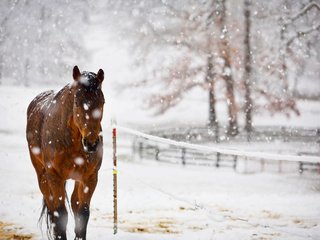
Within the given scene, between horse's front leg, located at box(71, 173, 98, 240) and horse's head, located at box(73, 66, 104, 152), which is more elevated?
horse's head, located at box(73, 66, 104, 152)

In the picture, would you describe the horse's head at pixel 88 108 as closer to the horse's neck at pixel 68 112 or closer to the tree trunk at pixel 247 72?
the horse's neck at pixel 68 112

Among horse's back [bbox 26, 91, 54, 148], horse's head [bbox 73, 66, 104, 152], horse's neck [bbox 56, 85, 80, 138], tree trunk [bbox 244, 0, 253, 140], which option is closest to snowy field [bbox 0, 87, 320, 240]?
horse's back [bbox 26, 91, 54, 148]

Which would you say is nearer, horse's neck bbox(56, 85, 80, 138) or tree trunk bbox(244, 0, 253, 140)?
horse's neck bbox(56, 85, 80, 138)

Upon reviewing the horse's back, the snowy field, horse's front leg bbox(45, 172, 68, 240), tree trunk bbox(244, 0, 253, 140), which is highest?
tree trunk bbox(244, 0, 253, 140)

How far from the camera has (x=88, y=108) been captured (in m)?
4.08

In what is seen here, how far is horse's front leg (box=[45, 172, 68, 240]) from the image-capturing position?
4785 millimetres

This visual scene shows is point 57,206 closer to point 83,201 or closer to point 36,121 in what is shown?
point 83,201

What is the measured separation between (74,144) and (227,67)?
59.0 ft

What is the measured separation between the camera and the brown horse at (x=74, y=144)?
4141 mm

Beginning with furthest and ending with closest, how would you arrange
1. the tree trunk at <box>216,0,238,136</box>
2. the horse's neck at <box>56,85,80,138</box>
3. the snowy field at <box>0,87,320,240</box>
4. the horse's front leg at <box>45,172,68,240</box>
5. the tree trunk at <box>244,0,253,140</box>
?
1. the tree trunk at <box>216,0,238,136</box>
2. the tree trunk at <box>244,0,253,140</box>
3. the snowy field at <box>0,87,320,240</box>
4. the horse's front leg at <box>45,172,68,240</box>
5. the horse's neck at <box>56,85,80,138</box>

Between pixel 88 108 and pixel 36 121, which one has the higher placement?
pixel 88 108

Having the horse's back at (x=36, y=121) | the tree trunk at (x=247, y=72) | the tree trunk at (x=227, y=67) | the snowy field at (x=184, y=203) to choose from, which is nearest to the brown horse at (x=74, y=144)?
the horse's back at (x=36, y=121)

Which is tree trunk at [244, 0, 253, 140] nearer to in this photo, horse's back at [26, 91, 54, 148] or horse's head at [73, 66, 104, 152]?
horse's back at [26, 91, 54, 148]

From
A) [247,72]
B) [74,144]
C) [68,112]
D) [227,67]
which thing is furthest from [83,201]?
[227,67]
